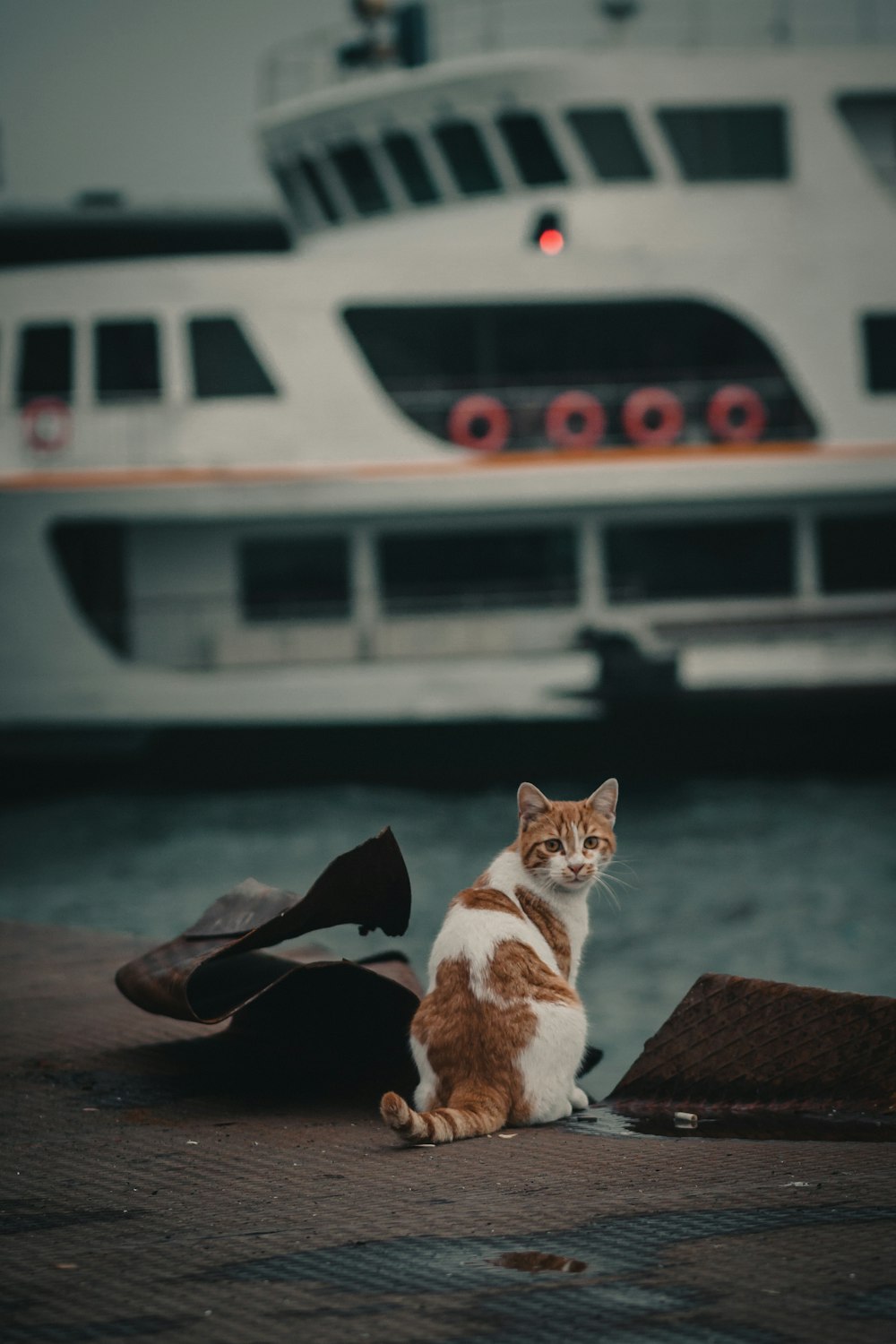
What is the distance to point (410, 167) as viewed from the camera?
17.7 m

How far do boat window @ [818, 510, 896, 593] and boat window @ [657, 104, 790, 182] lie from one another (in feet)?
12.9

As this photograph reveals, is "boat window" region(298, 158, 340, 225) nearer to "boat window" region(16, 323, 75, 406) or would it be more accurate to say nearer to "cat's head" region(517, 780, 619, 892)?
"boat window" region(16, 323, 75, 406)

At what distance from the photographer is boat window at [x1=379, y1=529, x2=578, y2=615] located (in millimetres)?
17453

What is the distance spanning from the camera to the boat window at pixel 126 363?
16938 mm

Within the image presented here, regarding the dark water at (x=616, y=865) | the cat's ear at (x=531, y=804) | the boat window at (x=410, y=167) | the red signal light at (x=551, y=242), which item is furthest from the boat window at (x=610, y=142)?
the cat's ear at (x=531, y=804)

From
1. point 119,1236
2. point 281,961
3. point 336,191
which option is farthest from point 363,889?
point 336,191

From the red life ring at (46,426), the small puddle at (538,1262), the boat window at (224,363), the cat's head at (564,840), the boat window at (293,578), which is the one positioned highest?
the boat window at (224,363)

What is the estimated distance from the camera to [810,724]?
16688mm

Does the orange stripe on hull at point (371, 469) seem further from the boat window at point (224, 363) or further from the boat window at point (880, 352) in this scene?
the boat window at point (880, 352)

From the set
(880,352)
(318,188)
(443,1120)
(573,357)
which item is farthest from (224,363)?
(443,1120)

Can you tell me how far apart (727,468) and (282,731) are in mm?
5474

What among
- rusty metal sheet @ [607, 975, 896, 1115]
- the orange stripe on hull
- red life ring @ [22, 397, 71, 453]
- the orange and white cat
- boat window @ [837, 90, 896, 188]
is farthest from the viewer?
boat window @ [837, 90, 896, 188]

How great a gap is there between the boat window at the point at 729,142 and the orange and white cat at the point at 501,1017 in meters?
14.3

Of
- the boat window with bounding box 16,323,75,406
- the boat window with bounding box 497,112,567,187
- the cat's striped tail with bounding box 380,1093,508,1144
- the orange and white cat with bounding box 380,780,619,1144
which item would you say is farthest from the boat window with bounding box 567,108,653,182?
the cat's striped tail with bounding box 380,1093,508,1144
